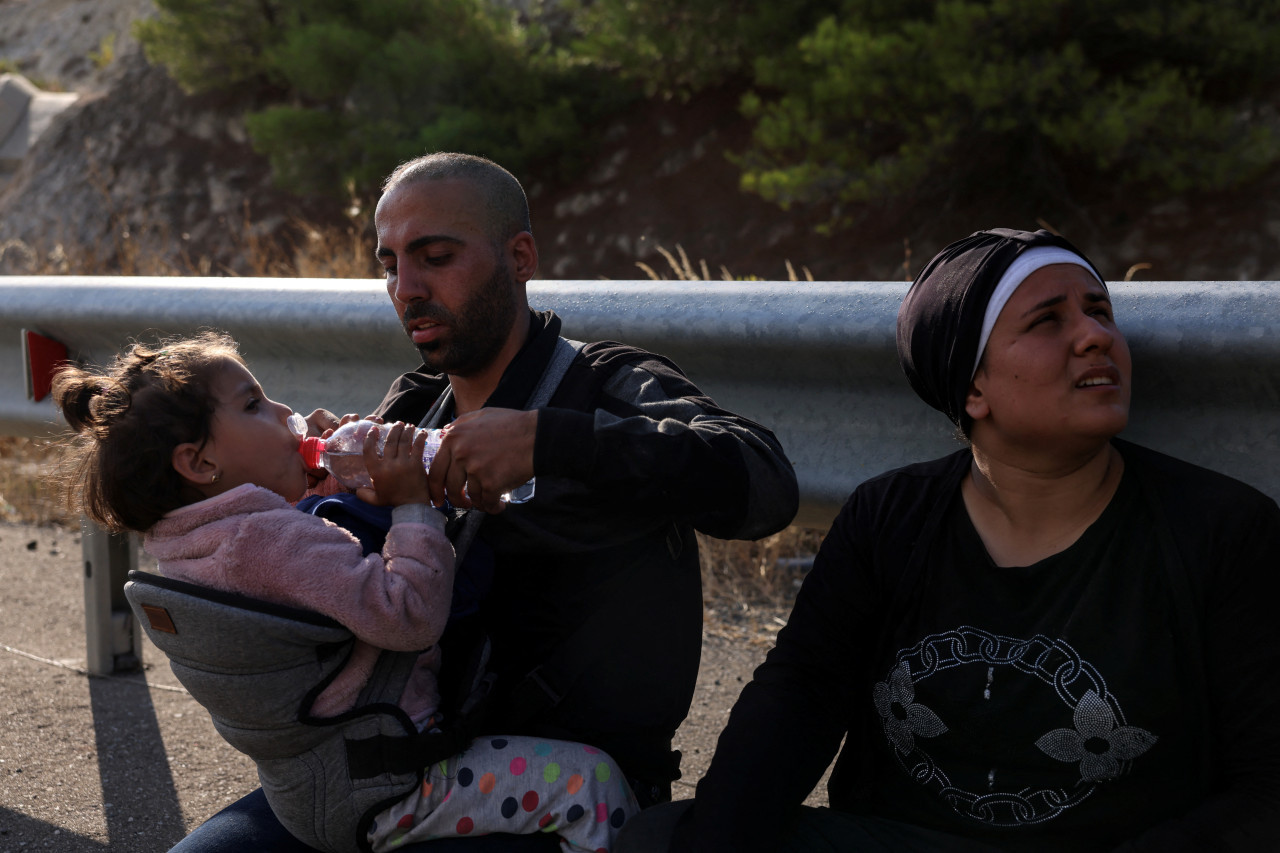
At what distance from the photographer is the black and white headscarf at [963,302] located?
6.45 feet

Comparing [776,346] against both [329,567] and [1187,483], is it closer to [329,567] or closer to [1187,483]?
[1187,483]

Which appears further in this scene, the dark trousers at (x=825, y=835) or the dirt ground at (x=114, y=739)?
the dirt ground at (x=114, y=739)

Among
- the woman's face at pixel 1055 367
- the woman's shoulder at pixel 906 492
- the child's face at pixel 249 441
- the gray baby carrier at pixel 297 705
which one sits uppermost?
the woman's face at pixel 1055 367

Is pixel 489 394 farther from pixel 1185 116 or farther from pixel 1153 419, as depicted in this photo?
pixel 1185 116

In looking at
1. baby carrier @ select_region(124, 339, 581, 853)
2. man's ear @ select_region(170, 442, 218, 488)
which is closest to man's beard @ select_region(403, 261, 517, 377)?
man's ear @ select_region(170, 442, 218, 488)

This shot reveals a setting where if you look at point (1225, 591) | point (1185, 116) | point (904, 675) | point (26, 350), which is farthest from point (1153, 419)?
point (1185, 116)

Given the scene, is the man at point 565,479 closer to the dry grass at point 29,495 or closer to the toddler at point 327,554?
the toddler at point 327,554

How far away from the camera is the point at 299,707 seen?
6.55 feet

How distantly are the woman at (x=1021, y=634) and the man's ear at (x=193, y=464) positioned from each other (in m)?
0.99

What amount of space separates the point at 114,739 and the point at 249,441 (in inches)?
59.1

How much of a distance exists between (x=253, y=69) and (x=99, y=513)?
15.7 m

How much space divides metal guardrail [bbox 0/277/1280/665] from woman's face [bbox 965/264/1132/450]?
0.10 m

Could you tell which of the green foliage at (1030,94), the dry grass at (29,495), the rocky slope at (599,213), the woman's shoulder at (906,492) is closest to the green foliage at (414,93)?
the rocky slope at (599,213)

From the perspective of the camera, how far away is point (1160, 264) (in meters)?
9.46
